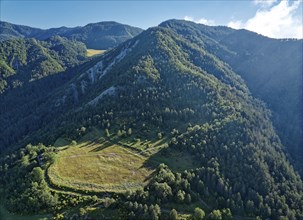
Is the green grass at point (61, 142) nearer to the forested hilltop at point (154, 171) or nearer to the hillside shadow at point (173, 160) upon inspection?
the forested hilltop at point (154, 171)

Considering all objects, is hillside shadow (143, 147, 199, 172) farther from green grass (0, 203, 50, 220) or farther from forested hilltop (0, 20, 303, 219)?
green grass (0, 203, 50, 220)

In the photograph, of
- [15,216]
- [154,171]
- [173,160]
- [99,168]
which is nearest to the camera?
[15,216]

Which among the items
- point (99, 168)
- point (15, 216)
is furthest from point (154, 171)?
point (15, 216)

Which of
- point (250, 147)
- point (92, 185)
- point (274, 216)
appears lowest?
point (274, 216)

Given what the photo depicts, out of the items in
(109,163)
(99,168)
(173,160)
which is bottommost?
(99,168)

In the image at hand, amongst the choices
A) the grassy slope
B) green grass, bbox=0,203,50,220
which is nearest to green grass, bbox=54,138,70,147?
the grassy slope

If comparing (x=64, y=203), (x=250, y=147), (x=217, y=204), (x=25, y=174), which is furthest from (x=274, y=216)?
(x=25, y=174)

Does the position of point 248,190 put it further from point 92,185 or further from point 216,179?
point 92,185

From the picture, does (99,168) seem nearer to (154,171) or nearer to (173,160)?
(154,171)

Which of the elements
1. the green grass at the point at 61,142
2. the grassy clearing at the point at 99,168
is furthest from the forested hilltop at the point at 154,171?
the green grass at the point at 61,142
